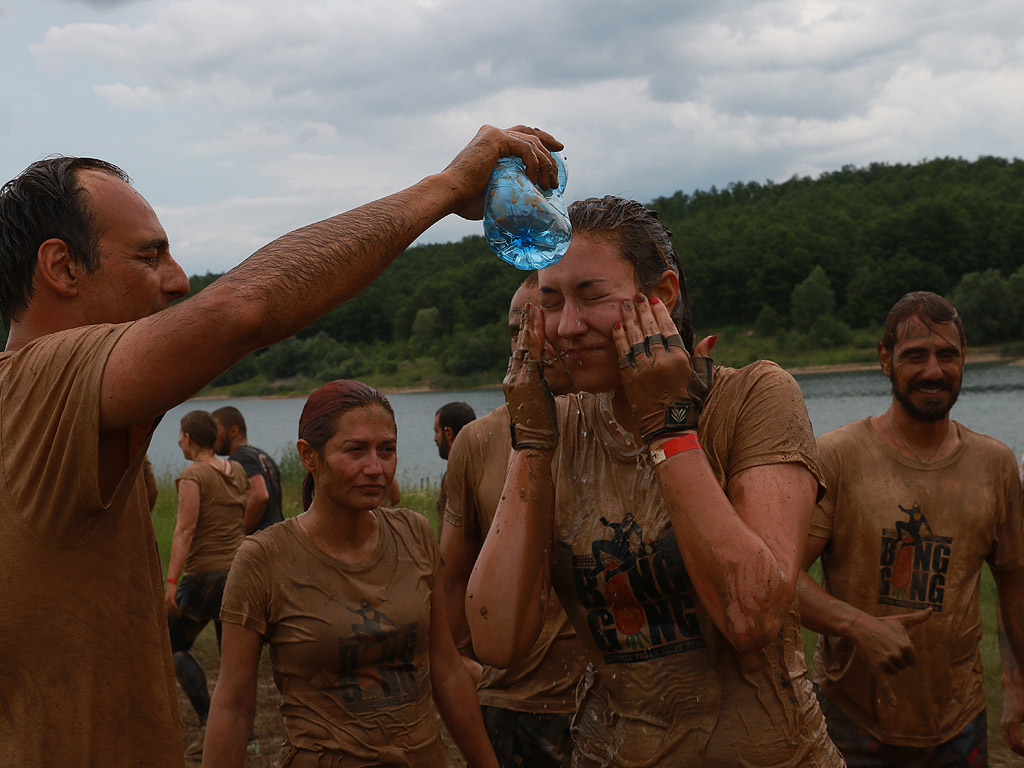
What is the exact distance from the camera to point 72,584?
1.94 m

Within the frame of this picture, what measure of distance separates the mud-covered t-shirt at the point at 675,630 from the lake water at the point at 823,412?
15.9 m

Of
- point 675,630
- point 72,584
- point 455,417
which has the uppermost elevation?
point 72,584

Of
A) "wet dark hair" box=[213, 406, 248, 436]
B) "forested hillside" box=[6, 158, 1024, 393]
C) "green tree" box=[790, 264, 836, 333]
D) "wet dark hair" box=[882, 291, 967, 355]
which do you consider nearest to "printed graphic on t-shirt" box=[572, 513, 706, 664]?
"wet dark hair" box=[882, 291, 967, 355]

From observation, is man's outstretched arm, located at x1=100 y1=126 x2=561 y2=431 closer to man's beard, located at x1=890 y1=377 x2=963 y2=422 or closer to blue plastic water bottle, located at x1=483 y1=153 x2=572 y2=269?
blue plastic water bottle, located at x1=483 y1=153 x2=572 y2=269

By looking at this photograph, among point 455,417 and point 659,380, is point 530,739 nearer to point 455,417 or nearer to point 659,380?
point 659,380

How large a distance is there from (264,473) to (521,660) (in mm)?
4313

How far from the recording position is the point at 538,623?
96.0 inches

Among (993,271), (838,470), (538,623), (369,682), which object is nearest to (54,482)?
(538,623)

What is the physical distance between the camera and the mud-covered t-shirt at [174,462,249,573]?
277 inches

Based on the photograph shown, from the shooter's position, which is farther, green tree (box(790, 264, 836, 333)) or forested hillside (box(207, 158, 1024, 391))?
green tree (box(790, 264, 836, 333))

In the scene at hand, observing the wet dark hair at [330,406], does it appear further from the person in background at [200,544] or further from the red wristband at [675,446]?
the person in background at [200,544]

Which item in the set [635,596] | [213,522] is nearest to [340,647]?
[635,596]

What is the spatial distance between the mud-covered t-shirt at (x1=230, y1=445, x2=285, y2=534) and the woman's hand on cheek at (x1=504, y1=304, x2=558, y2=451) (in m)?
5.61

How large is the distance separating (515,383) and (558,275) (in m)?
0.32
